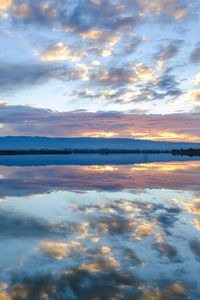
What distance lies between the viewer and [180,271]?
368 inches

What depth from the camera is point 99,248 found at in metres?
11.4

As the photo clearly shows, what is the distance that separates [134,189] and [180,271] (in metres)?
16.7

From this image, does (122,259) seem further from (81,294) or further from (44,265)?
(81,294)

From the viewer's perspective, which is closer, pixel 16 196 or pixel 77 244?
pixel 77 244

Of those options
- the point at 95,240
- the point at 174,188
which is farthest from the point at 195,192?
the point at 95,240

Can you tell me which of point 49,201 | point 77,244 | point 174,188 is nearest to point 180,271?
point 77,244

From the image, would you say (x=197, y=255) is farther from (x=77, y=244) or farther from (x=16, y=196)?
(x=16, y=196)

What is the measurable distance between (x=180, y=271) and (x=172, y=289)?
3.74ft

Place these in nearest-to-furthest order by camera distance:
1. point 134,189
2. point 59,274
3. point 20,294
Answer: point 20,294 < point 59,274 < point 134,189

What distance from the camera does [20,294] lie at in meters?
7.88

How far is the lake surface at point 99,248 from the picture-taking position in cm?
825

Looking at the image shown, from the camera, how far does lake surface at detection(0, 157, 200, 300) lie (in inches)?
325

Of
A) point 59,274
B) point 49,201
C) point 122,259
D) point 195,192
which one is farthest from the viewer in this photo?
point 195,192

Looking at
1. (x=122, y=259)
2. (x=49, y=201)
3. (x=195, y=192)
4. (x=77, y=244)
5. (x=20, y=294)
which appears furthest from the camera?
(x=195, y=192)
